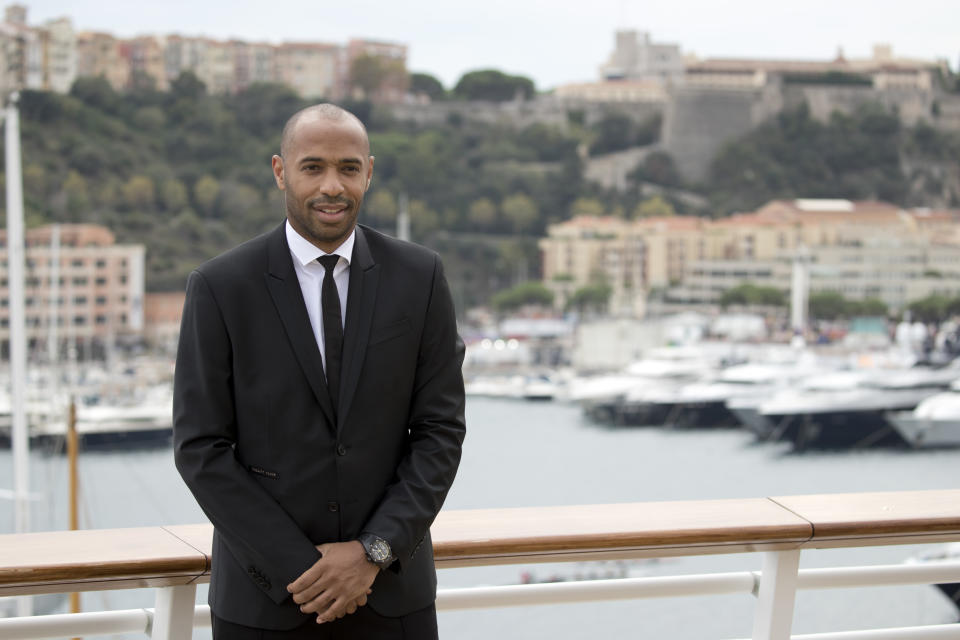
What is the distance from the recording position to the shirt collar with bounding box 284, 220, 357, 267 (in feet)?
2.22

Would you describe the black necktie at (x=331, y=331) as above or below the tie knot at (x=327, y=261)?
below

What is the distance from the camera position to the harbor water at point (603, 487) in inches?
360

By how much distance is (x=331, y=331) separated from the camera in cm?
67

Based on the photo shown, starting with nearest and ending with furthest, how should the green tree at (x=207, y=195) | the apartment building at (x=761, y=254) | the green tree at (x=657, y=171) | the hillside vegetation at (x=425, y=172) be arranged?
the hillside vegetation at (x=425, y=172) → the green tree at (x=207, y=195) → the apartment building at (x=761, y=254) → the green tree at (x=657, y=171)

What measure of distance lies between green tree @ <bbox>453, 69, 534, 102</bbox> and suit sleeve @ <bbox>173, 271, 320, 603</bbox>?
42.6 metres

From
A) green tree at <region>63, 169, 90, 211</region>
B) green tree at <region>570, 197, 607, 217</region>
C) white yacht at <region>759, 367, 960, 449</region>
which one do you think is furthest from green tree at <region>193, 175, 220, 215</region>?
white yacht at <region>759, 367, 960, 449</region>

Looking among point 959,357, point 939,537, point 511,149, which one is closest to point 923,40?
point 511,149

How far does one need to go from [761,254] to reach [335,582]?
1290 inches

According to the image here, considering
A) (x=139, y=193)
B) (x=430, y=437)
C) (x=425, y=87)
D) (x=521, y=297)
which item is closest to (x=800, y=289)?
→ (x=521, y=297)

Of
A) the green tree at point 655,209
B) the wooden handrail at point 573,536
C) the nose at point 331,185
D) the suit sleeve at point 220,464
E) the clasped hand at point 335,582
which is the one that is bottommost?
the green tree at point 655,209

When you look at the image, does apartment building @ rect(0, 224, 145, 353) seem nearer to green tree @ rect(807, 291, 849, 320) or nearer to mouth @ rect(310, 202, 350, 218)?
green tree @ rect(807, 291, 849, 320)

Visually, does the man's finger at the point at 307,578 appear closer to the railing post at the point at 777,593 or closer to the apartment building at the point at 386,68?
the railing post at the point at 777,593

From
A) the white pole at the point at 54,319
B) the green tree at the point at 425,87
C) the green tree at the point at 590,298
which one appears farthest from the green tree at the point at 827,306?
the white pole at the point at 54,319

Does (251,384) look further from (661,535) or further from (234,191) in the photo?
(234,191)
